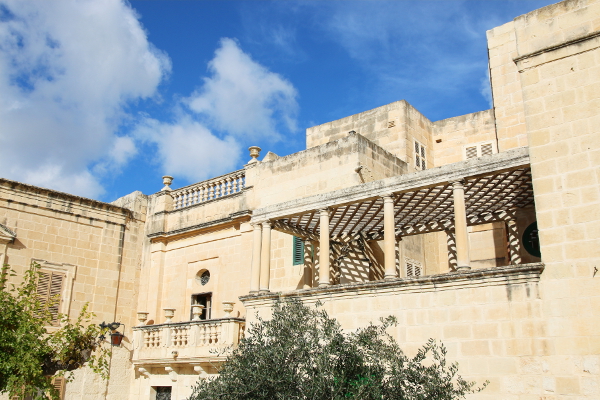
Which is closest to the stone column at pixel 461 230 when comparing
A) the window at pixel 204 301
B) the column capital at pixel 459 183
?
the column capital at pixel 459 183

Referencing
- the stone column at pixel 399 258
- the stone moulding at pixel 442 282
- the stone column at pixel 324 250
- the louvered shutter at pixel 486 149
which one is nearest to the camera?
the stone moulding at pixel 442 282

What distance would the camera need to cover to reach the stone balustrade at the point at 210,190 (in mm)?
16828

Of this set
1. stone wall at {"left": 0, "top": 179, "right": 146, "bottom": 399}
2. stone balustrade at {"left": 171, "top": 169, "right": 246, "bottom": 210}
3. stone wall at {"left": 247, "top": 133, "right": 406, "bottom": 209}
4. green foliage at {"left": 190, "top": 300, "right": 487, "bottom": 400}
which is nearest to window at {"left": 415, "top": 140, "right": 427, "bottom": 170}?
stone wall at {"left": 247, "top": 133, "right": 406, "bottom": 209}

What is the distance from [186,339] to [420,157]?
8.74m

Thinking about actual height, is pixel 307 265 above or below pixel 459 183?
below

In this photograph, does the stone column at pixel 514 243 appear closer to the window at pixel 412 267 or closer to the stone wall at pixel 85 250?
the window at pixel 412 267

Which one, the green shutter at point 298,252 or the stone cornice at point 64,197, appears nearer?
the green shutter at point 298,252

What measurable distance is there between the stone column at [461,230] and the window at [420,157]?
7.39 metres

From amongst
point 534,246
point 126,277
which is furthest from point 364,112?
point 126,277

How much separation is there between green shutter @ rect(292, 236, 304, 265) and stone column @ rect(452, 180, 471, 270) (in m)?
5.12

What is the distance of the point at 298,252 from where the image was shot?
14922 millimetres

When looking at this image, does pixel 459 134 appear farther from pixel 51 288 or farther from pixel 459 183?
pixel 51 288

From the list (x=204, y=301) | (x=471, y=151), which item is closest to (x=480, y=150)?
(x=471, y=151)

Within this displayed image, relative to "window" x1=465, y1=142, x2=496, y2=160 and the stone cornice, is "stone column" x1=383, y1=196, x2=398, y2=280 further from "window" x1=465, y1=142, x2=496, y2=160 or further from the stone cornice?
the stone cornice
